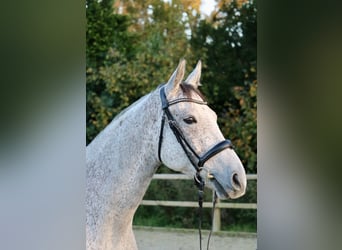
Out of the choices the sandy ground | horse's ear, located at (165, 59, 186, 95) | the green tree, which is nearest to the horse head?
horse's ear, located at (165, 59, 186, 95)

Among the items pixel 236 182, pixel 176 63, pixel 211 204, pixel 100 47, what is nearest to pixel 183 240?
pixel 211 204

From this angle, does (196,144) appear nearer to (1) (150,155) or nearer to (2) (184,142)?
(2) (184,142)

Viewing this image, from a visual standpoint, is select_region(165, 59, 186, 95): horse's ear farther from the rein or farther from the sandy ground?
the sandy ground

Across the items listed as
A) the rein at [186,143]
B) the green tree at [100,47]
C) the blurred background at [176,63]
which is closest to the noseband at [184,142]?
the rein at [186,143]

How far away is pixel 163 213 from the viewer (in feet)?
11.2

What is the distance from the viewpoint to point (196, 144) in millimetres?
1260

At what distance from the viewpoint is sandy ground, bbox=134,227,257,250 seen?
2918 mm

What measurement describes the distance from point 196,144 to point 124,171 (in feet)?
0.85

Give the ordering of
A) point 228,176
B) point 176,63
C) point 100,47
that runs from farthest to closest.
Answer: point 100,47 < point 176,63 < point 228,176

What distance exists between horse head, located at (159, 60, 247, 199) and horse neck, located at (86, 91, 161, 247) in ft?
0.15
